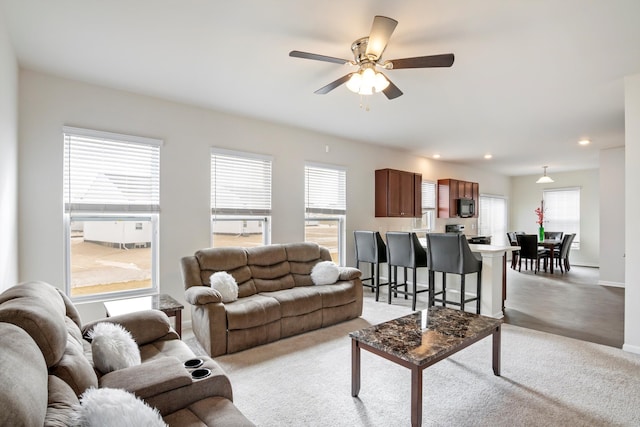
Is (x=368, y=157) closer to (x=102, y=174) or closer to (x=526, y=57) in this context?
(x=526, y=57)

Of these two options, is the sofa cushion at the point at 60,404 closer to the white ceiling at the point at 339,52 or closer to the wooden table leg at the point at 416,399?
the wooden table leg at the point at 416,399

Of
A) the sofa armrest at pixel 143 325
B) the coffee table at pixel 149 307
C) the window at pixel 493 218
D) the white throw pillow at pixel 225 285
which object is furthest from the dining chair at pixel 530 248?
the sofa armrest at pixel 143 325

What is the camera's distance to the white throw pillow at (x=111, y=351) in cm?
174

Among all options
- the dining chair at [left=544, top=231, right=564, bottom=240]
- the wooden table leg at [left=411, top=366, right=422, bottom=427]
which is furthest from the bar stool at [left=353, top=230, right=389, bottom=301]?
the dining chair at [left=544, top=231, right=564, bottom=240]

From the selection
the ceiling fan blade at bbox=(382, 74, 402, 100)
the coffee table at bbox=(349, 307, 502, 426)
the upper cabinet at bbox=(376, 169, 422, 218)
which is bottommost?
the coffee table at bbox=(349, 307, 502, 426)

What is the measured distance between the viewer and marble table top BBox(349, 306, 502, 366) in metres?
2.13

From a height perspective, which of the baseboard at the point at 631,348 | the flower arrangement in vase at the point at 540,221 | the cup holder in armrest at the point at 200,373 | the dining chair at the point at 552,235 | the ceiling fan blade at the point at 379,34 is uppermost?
the ceiling fan blade at the point at 379,34

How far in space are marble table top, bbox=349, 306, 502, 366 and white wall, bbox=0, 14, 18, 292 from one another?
2.69 meters

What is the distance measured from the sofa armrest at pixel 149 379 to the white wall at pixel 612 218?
7753mm

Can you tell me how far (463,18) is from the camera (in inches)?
88.5

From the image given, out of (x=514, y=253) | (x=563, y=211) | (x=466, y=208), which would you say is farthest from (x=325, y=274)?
(x=563, y=211)

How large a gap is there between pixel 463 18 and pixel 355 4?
0.76 metres

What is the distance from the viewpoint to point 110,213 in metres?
3.55

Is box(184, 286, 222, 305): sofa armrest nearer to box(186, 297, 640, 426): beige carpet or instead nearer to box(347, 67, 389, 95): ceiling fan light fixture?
box(186, 297, 640, 426): beige carpet
